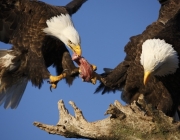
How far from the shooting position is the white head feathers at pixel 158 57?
264 inches

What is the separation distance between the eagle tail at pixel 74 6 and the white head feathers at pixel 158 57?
5.41 feet

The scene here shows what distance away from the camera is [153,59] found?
670 cm

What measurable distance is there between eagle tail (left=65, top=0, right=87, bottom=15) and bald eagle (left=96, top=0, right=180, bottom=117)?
1.07 m

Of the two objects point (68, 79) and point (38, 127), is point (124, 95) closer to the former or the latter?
point (68, 79)

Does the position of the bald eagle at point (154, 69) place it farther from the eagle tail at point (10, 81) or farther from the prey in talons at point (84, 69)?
the eagle tail at point (10, 81)

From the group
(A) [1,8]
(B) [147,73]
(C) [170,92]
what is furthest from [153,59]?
(A) [1,8]

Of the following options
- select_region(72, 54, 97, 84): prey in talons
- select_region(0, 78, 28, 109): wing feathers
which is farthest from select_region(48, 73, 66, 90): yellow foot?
select_region(0, 78, 28, 109): wing feathers

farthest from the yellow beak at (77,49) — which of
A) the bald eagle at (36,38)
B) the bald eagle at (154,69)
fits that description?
the bald eagle at (154,69)

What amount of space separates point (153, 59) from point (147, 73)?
170 millimetres

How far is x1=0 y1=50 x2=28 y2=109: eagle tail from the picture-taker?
7.87 m

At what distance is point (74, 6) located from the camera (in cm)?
865

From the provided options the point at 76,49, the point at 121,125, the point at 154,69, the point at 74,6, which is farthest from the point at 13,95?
the point at 121,125

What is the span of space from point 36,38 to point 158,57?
1671 mm

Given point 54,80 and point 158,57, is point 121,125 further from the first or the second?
point 54,80
